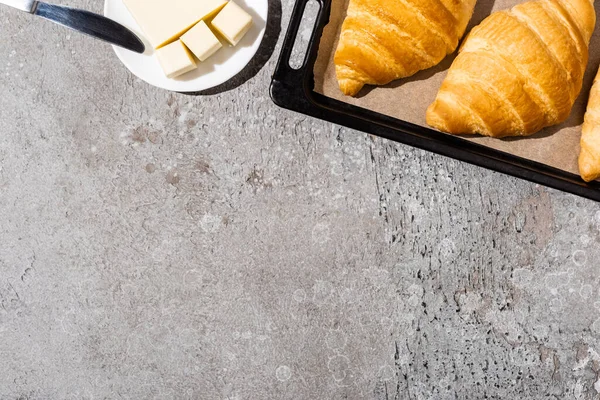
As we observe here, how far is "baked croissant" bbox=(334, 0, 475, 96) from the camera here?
0.94m

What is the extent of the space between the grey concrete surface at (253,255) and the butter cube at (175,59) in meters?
0.09

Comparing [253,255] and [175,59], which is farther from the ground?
[175,59]

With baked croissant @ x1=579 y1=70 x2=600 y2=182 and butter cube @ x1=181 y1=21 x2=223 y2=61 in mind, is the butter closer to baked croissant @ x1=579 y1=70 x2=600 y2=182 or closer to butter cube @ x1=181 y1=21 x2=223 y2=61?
butter cube @ x1=181 y1=21 x2=223 y2=61

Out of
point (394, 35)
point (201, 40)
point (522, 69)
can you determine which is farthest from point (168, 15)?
point (522, 69)

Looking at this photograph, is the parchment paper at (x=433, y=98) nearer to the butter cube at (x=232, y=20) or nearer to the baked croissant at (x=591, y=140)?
the baked croissant at (x=591, y=140)

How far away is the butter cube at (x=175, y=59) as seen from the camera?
3.39 ft

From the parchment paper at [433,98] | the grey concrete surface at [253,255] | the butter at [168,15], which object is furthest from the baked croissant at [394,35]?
the butter at [168,15]

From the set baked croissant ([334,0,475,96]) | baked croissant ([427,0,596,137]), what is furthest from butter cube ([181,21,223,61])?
baked croissant ([427,0,596,137])

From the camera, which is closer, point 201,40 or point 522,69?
point 522,69

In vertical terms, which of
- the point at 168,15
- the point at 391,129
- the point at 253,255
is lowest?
the point at 253,255

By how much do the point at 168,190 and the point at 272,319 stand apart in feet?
1.15

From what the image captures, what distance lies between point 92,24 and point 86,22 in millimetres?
13

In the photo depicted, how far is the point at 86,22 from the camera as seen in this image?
Answer: 107cm

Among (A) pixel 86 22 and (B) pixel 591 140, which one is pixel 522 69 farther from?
(A) pixel 86 22
